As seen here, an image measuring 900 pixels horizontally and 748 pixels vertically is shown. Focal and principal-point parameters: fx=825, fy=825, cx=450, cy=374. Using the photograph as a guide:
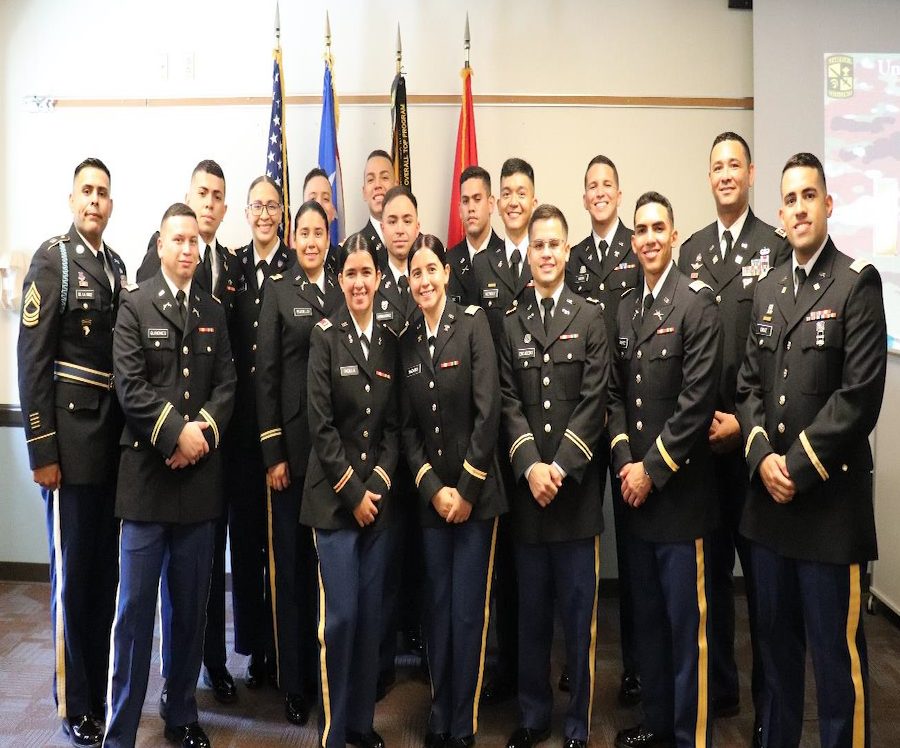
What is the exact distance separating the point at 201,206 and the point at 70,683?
1.79 m

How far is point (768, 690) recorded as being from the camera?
101 inches

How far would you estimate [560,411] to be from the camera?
106 inches

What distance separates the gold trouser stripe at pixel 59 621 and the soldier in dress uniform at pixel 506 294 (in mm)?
1490

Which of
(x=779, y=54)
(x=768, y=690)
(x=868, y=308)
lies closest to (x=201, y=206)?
(x=868, y=308)

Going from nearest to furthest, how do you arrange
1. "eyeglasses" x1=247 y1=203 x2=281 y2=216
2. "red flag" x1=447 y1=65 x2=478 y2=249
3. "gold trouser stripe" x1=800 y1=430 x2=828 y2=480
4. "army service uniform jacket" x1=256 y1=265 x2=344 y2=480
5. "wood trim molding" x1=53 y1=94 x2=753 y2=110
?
"gold trouser stripe" x1=800 y1=430 x2=828 y2=480
"army service uniform jacket" x1=256 y1=265 x2=344 y2=480
"eyeglasses" x1=247 y1=203 x2=281 y2=216
"red flag" x1=447 y1=65 x2=478 y2=249
"wood trim molding" x1=53 y1=94 x2=753 y2=110

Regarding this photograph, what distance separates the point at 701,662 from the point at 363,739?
1.13 m

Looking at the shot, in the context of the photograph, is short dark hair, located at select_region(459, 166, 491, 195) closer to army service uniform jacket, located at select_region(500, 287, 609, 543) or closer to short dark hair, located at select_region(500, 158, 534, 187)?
short dark hair, located at select_region(500, 158, 534, 187)

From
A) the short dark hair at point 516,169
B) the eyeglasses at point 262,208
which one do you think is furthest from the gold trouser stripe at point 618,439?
the eyeglasses at point 262,208

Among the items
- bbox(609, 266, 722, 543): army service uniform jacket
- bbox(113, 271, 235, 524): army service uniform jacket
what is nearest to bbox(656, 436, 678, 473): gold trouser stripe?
bbox(609, 266, 722, 543): army service uniform jacket

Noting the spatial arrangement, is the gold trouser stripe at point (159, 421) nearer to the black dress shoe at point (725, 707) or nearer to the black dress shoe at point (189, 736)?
the black dress shoe at point (189, 736)

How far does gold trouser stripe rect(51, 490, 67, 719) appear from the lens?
2.82 m

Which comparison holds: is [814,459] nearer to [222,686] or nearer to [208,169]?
[222,686]

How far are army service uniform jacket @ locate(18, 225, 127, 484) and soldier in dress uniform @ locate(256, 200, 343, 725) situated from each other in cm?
53

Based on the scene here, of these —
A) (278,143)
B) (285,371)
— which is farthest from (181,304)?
(278,143)
